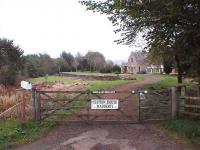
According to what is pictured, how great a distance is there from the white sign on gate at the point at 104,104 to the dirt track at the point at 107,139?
929 millimetres

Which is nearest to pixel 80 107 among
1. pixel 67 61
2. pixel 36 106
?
pixel 36 106

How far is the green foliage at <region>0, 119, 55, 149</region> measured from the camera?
12.6m

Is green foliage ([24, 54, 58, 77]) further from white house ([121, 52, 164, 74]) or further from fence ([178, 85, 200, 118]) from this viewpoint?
fence ([178, 85, 200, 118])

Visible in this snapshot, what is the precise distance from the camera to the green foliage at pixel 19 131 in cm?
1265

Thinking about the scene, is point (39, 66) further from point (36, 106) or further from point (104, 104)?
point (104, 104)

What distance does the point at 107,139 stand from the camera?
12742mm

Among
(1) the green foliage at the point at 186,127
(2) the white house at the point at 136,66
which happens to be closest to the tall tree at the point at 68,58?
(2) the white house at the point at 136,66

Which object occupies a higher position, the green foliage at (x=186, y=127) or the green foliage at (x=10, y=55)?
the green foliage at (x=10, y=55)

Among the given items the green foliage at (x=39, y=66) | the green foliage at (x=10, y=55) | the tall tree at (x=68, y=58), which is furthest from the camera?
the tall tree at (x=68, y=58)

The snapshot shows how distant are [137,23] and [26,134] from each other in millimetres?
10097

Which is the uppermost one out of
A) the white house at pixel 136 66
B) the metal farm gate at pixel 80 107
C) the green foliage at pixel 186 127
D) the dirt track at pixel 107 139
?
the white house at pixel 136 66

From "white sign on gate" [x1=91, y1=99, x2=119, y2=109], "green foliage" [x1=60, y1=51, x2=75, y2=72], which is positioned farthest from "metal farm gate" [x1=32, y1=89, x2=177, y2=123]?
"green foliage" [x1=60, y1=51, x2=75, y2=72]

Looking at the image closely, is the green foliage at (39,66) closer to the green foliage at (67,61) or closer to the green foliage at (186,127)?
the green foliage at (67,61)

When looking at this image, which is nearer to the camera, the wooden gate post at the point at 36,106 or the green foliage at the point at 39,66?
the wooden gate post at the point at 36,106
